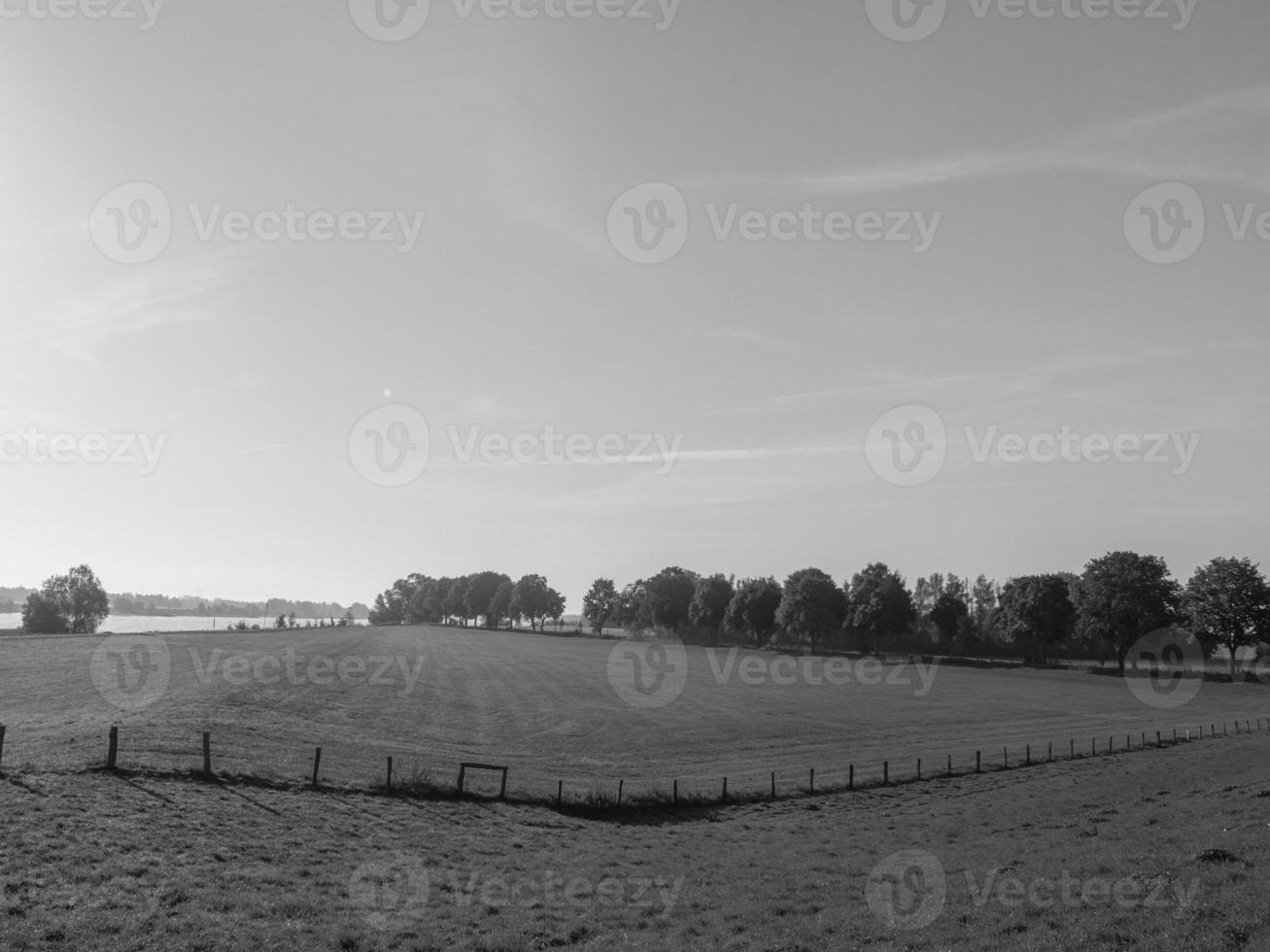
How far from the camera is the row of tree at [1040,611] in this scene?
443 feet

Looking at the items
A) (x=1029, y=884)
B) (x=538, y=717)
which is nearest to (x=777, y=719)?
(x=538, y=717)

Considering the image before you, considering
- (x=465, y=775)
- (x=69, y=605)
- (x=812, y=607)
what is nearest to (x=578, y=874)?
(x=465, y=775)

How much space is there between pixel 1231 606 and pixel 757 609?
285 feet

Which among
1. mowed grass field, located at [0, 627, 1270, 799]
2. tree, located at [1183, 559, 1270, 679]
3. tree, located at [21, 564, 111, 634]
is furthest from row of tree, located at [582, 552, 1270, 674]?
A: tree, located at [21, 564, 111, 634]

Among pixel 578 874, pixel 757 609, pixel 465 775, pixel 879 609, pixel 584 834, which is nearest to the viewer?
pixel 578 874

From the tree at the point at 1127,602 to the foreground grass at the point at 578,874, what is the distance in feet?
374

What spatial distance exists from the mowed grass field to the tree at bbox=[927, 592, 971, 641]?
52940mm

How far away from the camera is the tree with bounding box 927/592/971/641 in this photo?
172 metres

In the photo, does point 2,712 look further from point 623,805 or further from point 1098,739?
point 1098,739

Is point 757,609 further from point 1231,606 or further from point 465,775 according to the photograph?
point 465,775

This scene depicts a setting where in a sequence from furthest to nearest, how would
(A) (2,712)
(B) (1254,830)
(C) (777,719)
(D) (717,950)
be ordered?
(C) (777,719), (A) (2,712), (B) (1254,830), (D) (717,950)

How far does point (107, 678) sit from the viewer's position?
222 ft

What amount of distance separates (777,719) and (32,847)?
57.3m

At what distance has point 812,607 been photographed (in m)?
169
